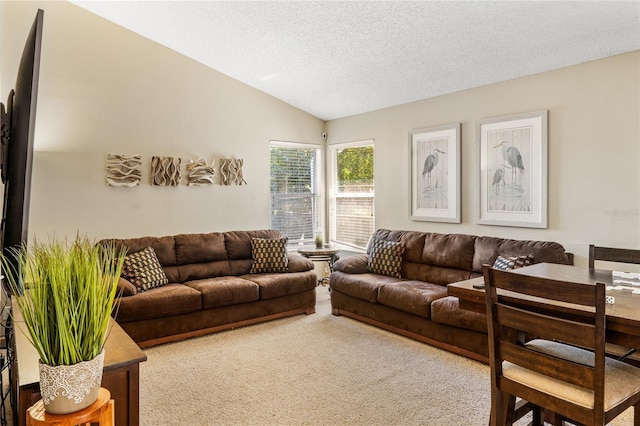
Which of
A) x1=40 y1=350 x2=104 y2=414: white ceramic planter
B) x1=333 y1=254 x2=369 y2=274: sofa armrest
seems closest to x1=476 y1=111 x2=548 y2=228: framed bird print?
x1=333 y1=254 x2=369 y2=274: sofa armrest

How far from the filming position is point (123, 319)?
3549 millimetres

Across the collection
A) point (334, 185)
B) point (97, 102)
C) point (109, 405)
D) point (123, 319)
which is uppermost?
point (97, 102)

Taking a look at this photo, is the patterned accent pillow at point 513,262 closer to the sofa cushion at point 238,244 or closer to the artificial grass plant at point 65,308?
the sofa cushion at point 238,244

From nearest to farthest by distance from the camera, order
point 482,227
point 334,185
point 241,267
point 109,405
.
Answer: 1. point 109,405
2. point 482,227
3. point 241,267
4. point 334,185

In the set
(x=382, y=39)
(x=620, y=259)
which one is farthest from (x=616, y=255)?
(x=382, y=39)

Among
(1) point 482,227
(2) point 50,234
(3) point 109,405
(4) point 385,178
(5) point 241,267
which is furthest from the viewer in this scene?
(4) point 385,178

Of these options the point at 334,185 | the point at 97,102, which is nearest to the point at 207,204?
the point at 97,102

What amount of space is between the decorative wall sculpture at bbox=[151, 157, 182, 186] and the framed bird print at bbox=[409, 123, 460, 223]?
2.81 metres

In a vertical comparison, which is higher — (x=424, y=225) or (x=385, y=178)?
(x=385, y=178)

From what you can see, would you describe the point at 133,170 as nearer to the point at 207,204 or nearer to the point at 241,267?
the point at 207,204

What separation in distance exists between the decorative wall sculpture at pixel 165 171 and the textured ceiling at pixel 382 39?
4.24 ft

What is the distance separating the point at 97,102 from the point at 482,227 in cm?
429

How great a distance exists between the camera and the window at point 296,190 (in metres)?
5.89

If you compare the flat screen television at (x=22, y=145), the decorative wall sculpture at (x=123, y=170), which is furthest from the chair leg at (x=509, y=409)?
the decorative wall sculpture at (x=123, y=170)
